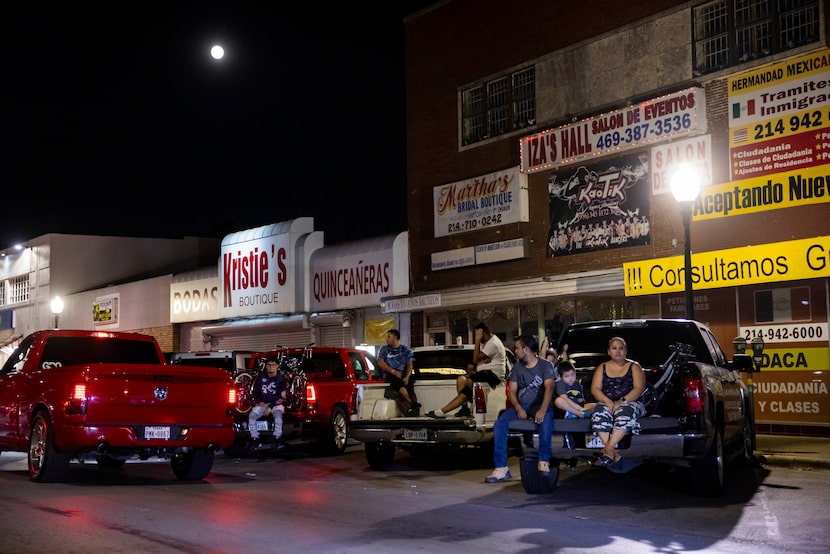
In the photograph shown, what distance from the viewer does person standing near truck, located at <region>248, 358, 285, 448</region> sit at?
56.7ft

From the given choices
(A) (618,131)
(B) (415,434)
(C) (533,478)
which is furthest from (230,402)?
(A) (618,131)

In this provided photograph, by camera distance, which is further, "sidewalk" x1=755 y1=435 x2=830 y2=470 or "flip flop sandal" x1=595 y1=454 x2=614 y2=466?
"sidewalk" x1=755 y1=435 x2=830 y2=470

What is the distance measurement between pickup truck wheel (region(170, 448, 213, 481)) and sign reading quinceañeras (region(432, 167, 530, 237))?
40.6 ft

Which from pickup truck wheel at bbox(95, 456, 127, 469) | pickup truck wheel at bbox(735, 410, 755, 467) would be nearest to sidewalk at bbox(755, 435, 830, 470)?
pickup truck wheel at bbox(735, 410, 755, 467)

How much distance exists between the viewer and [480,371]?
49.4 ft

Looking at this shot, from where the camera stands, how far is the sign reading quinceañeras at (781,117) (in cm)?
1852

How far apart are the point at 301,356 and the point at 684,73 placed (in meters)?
9.53

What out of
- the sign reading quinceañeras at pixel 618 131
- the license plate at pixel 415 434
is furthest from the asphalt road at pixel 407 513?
the sign reading quinceañeras at pixel 618 131

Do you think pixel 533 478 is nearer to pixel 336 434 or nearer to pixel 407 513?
pixel 407 513

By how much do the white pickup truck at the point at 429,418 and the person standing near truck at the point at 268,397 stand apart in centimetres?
226

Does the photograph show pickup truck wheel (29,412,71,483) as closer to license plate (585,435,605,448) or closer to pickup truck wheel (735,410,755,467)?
license plate (585,435,605,448)

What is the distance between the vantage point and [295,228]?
32625mm

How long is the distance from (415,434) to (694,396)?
15.5ft

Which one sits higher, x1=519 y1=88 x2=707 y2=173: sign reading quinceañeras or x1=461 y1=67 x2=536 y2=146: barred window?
x1=461 y1=67 x2=536 y2=146: barred window
